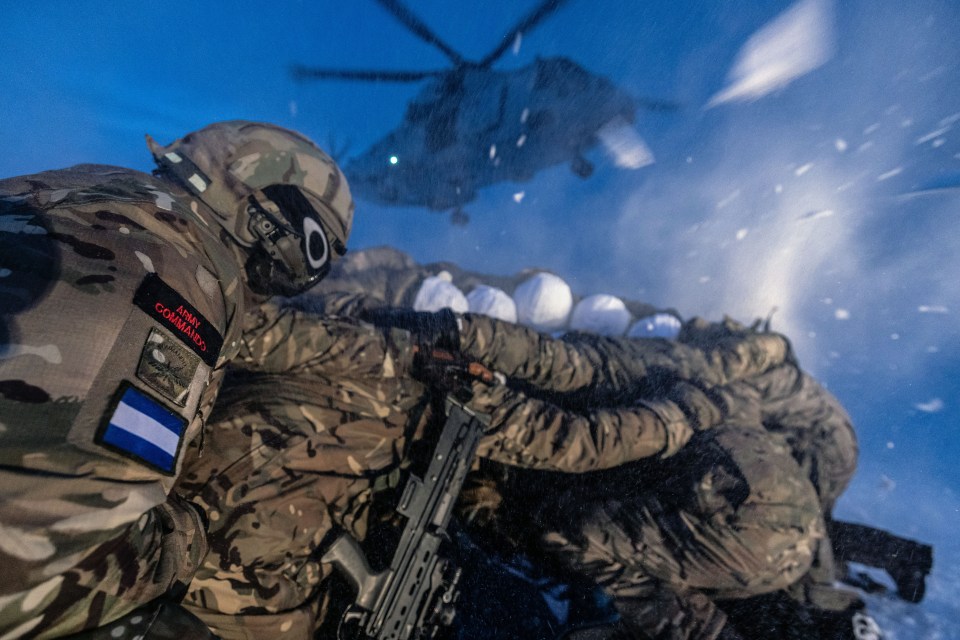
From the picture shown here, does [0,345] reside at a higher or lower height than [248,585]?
higher

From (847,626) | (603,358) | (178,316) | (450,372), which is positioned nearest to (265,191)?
(178,316)

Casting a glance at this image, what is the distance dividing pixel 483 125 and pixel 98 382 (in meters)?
12.7

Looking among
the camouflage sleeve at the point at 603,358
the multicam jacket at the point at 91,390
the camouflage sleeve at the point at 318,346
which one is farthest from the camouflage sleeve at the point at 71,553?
the camouflage sleeve at the point at 603,358

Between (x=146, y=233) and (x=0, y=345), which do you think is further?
(x=146, y=233)

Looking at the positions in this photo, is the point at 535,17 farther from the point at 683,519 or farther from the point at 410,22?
the point at 683,519

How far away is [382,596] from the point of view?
1.78 meters

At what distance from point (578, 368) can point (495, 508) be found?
153cm

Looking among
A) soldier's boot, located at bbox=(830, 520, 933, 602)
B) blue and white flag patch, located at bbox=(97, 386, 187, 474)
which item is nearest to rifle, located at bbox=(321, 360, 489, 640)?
blue and white flag patch, located at bbox=(97, 386, 187, 474)

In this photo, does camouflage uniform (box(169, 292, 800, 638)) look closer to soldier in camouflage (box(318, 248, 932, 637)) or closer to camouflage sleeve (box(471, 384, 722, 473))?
camouflage sleeve (box(471, 384, 722, 473))

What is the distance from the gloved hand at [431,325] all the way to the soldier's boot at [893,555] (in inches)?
150

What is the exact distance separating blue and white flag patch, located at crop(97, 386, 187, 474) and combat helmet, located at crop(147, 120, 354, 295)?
34.9 inches

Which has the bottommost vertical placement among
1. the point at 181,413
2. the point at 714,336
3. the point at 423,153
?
the point at 181,413

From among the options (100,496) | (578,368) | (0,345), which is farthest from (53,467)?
(578,368)

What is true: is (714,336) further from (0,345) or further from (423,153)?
(423,153)
